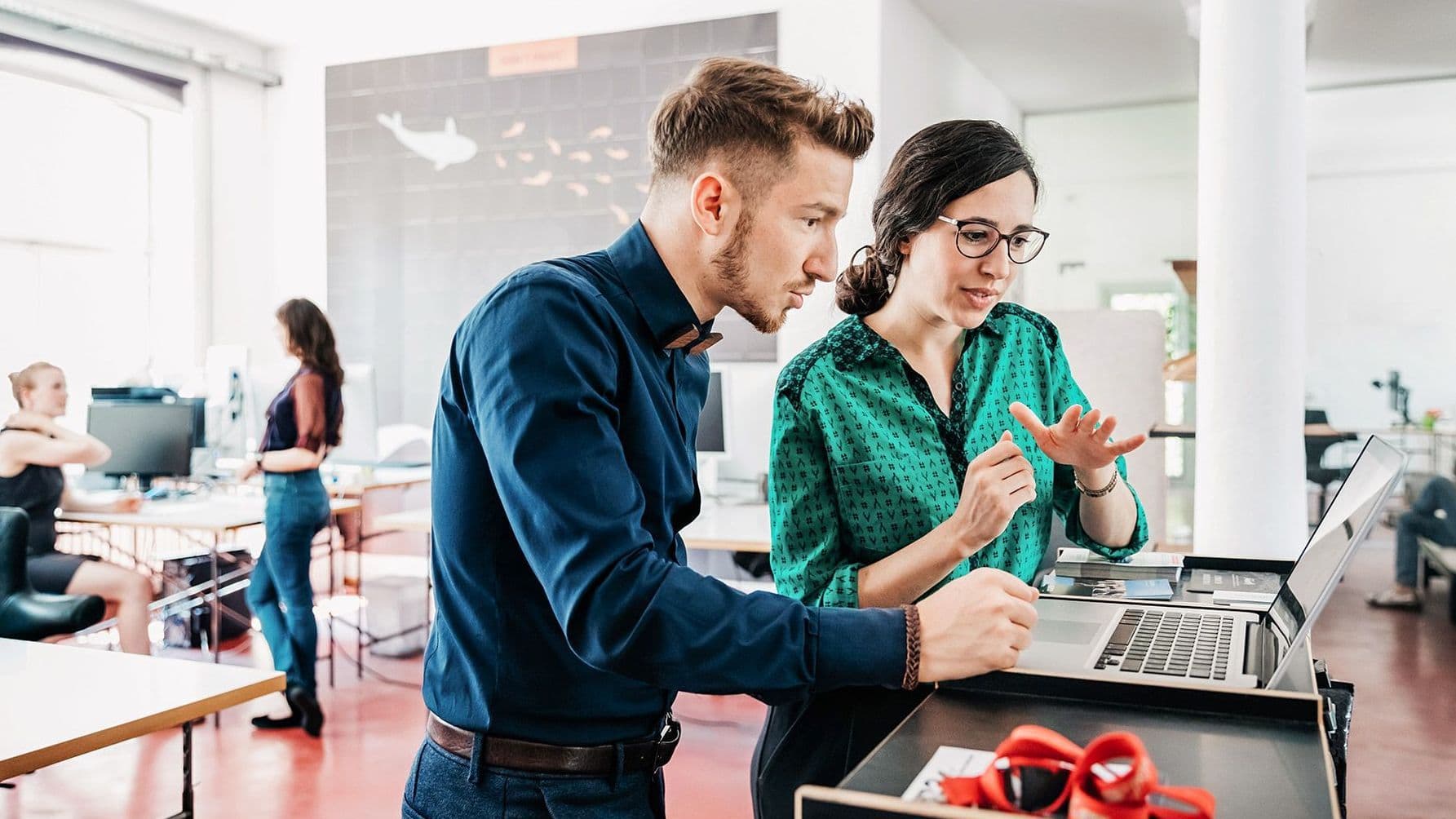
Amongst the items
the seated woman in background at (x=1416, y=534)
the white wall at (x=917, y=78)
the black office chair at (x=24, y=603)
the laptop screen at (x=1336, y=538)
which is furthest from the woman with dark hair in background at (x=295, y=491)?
the seated woman in background at (x=1416, y=534)

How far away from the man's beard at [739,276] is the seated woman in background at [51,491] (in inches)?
162

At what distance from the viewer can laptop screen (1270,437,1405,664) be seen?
1023 mm

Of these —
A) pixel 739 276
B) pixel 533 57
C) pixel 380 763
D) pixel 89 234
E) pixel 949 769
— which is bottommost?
pixel 380 763

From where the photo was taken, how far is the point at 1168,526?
7469mm

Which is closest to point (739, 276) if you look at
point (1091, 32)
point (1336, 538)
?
point (1336, 538)

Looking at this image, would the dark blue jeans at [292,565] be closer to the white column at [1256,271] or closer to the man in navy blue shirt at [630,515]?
the white column at [1256,271]

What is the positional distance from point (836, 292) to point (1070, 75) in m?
6.50

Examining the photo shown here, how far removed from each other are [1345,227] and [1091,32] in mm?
2141

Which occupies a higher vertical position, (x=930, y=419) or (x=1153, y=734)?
(x=930, y=419)

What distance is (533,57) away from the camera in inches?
246

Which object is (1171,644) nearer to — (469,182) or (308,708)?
(308,708)

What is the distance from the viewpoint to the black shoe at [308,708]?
402 centimetres

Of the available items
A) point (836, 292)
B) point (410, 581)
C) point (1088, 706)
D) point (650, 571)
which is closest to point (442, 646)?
point (650, 571)

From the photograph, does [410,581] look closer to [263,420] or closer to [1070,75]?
[263,420]
